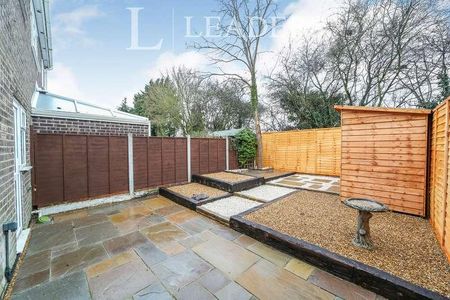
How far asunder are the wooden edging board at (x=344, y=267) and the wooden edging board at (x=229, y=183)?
274 centimetres

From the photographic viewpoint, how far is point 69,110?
638cm

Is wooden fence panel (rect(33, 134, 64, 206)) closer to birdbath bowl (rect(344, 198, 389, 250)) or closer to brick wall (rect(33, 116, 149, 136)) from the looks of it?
brick wall (rect(33, 116, 149, 136))

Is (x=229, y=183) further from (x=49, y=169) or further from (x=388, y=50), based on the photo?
(x=388, y=50)

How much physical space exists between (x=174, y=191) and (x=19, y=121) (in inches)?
151

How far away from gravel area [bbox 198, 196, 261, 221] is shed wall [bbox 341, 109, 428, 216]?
2455 millimetres

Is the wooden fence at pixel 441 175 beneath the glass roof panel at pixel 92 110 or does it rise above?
beneath

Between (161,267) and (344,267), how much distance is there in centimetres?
231

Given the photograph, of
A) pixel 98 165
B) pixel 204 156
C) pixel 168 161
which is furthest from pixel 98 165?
pixel 204 156

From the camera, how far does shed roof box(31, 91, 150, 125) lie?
5.53 metres

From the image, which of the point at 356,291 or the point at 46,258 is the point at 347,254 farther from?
the point at 46,258

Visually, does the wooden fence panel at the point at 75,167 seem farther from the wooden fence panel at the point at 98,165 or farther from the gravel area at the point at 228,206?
the gravel area at the point at 228,206

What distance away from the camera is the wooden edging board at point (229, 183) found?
6129mm

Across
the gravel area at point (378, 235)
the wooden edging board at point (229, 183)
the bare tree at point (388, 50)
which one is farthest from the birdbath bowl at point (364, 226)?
the bare tree at point (388, 50)

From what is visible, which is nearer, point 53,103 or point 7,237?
point 7,237
